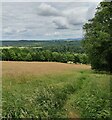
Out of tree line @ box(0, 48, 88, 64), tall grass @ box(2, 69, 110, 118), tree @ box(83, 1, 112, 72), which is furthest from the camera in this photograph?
tree line @ box(0, 48, 88, 64)

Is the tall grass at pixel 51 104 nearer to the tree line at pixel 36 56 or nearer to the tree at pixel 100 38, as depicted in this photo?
the tree at pixel 100 38

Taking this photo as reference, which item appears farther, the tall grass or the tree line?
the tree line

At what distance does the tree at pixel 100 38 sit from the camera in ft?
120

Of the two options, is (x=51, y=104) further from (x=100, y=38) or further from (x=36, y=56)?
(x=36, y=56)

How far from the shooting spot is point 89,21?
44219mm

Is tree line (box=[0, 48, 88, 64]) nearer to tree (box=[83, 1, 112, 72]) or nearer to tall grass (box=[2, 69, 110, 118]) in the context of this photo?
tree (box=[83, 1, 112, 72])

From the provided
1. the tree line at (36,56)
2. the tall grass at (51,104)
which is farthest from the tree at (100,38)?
the tree line at (36,56)

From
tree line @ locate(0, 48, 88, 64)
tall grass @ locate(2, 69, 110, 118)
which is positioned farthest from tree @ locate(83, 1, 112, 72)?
tree line @ locate(0, 48, 88, 64)

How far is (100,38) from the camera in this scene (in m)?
36.6

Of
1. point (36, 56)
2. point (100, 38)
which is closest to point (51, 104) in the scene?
point (100, 38)

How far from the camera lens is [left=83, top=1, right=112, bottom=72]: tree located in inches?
1443

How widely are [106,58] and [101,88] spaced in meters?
21.1

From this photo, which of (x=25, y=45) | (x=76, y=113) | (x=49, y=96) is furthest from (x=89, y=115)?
(x=25, y=45)

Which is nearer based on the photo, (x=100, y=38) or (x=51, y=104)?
(x=51, y=104)
